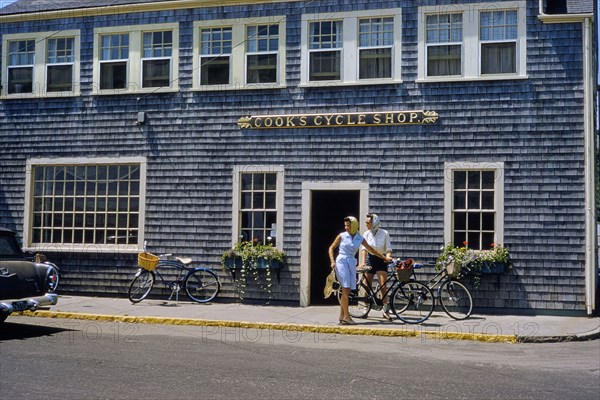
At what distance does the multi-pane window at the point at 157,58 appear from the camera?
1569 centimetres

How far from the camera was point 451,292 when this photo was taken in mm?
13148

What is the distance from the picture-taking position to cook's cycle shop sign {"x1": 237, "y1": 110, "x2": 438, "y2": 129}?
14086 mm

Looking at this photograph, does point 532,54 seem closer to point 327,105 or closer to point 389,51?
point 389,51

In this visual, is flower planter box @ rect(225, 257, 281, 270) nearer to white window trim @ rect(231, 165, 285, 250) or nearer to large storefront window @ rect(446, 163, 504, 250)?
white window trim @ rect(231, 165, 285, 250)

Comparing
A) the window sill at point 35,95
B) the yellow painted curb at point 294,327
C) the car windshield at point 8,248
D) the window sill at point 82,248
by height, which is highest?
the window sill at point 35,95

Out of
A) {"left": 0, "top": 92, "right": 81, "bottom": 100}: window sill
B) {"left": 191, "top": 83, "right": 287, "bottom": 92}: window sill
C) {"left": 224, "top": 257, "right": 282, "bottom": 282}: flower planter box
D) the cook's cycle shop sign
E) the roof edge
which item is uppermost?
the roof edge

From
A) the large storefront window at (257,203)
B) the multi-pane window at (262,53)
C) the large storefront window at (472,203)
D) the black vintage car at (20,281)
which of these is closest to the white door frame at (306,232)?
the large storefront window at (257,203)

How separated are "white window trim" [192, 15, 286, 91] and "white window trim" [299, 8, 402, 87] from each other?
436 mm

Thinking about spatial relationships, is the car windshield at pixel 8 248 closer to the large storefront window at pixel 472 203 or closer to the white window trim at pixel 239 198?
the white window trim at pixel 239 198

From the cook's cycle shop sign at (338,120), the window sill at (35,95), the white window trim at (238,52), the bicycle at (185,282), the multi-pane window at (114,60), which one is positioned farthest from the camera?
the window sill at (35,95)

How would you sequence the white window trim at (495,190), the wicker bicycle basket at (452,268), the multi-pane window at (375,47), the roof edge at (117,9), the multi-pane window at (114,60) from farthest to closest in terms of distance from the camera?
the multi-pane window at (114,60) → the roof edge at (117,9) → the multi-pane window at (375,47) → the white window trim at (495,190) → the wicker bicycle basket at (452,268)

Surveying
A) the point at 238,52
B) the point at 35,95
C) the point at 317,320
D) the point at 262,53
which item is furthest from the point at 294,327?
the point at 35,95

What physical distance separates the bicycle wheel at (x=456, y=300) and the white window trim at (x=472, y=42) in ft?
12.6

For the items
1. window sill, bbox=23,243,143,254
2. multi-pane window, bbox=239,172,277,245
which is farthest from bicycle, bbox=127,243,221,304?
multi-pane window, bbox=239,172,277,245
